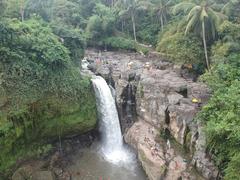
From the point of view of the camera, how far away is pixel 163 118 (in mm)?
14992

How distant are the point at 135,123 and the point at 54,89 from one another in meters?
5.61

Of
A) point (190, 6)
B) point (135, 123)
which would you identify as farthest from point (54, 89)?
point (190, 6)

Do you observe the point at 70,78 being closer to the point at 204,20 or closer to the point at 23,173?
the point at 23,173

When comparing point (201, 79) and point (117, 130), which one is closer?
point (201, 79)

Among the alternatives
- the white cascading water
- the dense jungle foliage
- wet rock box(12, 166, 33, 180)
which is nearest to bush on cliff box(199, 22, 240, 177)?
the dense jungle foliage

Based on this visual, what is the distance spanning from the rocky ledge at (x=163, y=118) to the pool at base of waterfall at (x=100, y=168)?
25.4 inches

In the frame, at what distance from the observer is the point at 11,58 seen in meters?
14.3

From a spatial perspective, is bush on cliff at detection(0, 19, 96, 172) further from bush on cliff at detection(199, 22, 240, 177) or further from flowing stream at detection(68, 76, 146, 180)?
bush on cliff at detection(199, 22, 240, 177)

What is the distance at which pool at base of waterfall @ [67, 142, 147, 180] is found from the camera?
14.3m

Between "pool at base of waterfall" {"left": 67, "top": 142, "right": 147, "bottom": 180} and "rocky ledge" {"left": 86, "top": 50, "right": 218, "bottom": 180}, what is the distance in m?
0.64

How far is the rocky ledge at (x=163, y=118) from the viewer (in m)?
12.8

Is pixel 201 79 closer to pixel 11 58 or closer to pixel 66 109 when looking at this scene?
pixel 66 109

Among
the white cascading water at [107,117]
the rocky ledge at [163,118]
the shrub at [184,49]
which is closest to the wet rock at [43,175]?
the white cascading water at [107,117]

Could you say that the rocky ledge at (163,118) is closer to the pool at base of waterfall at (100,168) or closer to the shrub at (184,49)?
the pool at base of waterfall at (100,168)
